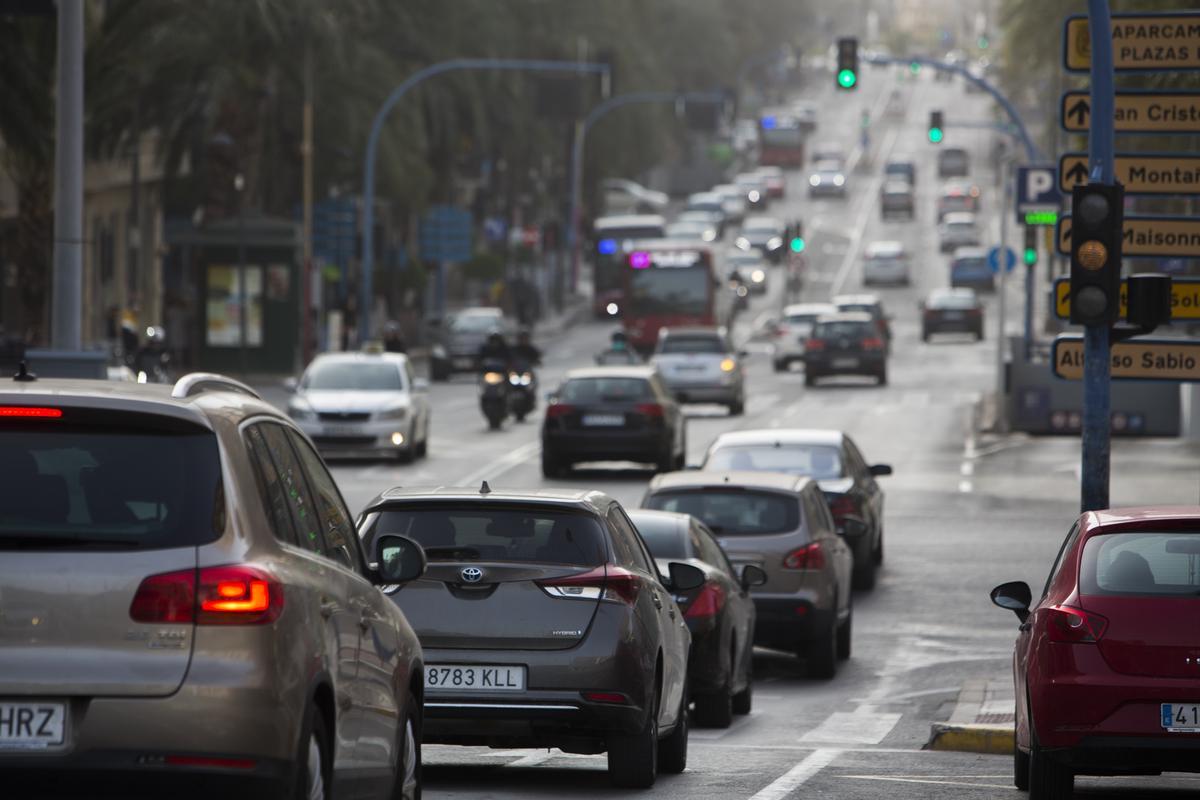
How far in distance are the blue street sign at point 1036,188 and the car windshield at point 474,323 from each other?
75.4 feet

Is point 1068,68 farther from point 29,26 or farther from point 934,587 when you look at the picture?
point 29,26

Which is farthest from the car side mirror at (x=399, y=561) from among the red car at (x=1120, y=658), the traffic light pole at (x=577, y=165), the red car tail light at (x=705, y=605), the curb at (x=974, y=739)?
the traffic light pole at (x=577, y=165)

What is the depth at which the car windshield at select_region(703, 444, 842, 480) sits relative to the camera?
2388cm

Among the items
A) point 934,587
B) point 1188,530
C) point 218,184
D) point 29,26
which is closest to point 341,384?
point 29,26

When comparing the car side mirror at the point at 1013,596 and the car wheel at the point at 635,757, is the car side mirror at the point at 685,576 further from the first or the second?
the car side mirror at the point at 1013,596

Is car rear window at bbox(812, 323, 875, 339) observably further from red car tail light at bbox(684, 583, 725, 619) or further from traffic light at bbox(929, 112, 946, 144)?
red car tail light at bbox(684, 583, 725, 619)

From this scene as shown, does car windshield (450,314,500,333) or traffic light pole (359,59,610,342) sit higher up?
traffic light pole (359,59,610,342)

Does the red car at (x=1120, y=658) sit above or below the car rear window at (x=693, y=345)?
below

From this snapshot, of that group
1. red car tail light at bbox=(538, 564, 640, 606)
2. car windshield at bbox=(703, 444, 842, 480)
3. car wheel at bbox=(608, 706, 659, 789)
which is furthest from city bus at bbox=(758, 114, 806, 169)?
red car tail light at bbox=(538, 564, 640, 606)

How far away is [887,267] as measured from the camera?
97.3 m

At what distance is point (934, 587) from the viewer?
81.6ft

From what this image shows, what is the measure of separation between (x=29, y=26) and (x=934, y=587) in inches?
685

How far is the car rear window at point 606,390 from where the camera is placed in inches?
1385

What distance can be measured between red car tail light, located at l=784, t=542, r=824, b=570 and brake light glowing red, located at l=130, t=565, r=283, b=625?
12026mm
